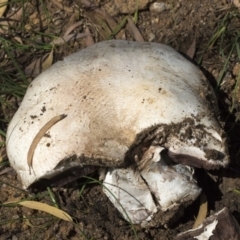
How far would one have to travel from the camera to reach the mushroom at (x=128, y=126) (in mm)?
2195

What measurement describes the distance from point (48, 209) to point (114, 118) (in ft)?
2.49

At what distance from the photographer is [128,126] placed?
2.18 m

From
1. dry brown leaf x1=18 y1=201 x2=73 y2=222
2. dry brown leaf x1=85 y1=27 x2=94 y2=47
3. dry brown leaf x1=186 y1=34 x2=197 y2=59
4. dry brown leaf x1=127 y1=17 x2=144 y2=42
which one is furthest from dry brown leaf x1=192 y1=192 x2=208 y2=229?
dry brown leaf x1=85 y1=27 x2=94 y2=47

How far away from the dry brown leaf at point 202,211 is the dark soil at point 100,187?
33mm

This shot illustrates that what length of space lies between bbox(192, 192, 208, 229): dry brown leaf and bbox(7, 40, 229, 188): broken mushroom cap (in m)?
0.37

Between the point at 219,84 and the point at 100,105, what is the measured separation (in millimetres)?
914

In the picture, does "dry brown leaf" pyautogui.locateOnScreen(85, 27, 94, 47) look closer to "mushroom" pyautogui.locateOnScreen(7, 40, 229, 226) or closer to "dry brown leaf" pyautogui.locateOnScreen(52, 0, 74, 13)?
"dry brown leaf" pyautogui.locateOnScreen(52, 0, 74, 13)

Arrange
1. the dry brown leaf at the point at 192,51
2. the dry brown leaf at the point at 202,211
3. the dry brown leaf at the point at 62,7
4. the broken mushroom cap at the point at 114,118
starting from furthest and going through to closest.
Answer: the dry brown leaf at the point at 62,7 < the dry brown leaf at the point at 192,51 < the dry brown leaf at the point at 202,211 < the broken mushroom cap at the point at 114,118

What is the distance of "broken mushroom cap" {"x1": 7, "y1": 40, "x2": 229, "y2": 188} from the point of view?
2.19 meters

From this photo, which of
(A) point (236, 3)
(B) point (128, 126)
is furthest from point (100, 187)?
(A) point (236, 3)

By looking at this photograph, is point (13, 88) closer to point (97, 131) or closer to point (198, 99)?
point (97, 131)

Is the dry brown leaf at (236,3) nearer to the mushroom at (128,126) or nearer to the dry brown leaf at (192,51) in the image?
the dry brown leaf at (192,51)

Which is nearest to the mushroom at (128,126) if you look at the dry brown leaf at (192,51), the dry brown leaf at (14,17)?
the dry brown leaf at (192,51)

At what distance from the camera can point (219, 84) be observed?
9.42 ft
